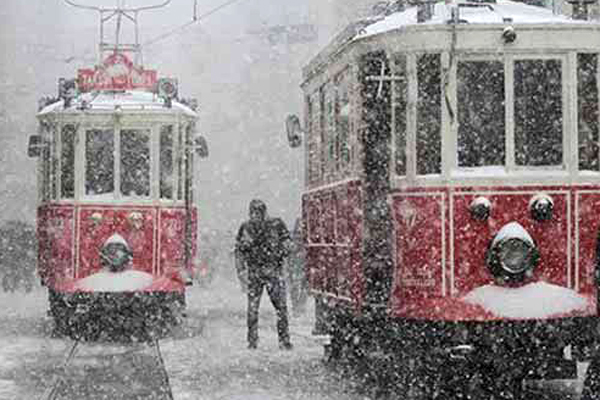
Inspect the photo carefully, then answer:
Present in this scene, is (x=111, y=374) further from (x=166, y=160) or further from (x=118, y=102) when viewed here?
(x=118, y=102)

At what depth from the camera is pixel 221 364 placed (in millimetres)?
12953

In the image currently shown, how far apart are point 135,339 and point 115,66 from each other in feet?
12.4

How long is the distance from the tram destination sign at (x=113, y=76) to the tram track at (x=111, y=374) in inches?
152

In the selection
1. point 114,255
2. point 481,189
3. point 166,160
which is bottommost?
point 114,255

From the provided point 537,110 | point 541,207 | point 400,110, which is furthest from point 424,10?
point 541,207

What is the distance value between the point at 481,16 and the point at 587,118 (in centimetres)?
115

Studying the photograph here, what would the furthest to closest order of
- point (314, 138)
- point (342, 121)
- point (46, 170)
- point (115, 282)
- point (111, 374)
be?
point (46, 170) → point (115, 282) → point (314, 138) → point (111, 374) → point (342, 121)

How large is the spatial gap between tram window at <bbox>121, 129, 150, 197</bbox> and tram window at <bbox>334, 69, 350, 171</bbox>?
4965mm

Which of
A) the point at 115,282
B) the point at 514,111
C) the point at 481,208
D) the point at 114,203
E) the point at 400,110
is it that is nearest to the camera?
the point at 481,208

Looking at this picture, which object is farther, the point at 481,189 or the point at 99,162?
the point at 99,162

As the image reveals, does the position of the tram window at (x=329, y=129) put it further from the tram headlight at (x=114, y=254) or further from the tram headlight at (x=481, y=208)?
the tram headlight at (x=114, y=254)

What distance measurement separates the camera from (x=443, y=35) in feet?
33.9

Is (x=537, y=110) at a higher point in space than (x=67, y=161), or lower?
higher

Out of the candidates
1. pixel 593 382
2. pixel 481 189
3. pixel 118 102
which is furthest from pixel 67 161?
pixel 593 382
